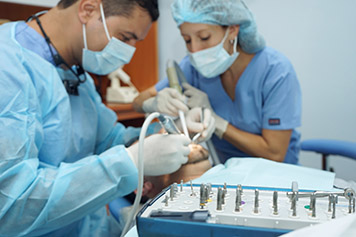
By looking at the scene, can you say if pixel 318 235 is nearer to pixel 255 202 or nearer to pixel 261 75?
pixel 255 202

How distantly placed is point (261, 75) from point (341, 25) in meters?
0.64

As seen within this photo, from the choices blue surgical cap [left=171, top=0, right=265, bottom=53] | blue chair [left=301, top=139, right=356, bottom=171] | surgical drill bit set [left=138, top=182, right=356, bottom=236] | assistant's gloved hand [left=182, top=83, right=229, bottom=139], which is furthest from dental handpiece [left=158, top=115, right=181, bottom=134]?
blue chair [left=301, top=139, right=356, bottom=171]

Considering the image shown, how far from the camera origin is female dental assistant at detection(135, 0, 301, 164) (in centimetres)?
148

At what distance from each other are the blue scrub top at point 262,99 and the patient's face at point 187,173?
16.8 inches

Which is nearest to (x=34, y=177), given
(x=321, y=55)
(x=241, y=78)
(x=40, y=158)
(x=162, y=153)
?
(x=40, y=158)

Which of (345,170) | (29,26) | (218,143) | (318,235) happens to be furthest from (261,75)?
(318,235)

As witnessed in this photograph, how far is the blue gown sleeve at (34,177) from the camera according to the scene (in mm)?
818

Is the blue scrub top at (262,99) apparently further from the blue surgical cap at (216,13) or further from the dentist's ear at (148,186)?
the dentist's ear at (148,186)

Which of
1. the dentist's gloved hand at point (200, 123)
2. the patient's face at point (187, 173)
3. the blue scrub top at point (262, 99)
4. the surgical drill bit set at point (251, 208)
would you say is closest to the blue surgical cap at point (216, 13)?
the blue scrub top at point (262, 99)

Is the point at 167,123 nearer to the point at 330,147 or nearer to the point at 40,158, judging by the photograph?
the point at 40,158

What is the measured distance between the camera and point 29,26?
1148 millimetres

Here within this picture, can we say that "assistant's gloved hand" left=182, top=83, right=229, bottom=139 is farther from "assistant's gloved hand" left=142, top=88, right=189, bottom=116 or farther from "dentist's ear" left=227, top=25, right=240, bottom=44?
"dentist's ear" left=227, top=25, right=240, bottom=44

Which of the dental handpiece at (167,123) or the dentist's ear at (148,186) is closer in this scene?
the dental handpiece at (167,123)

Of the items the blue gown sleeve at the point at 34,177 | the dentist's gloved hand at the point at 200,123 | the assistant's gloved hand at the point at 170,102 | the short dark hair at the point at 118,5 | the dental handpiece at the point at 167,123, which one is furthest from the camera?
the assistant's gloved hand at the point at 170,102
